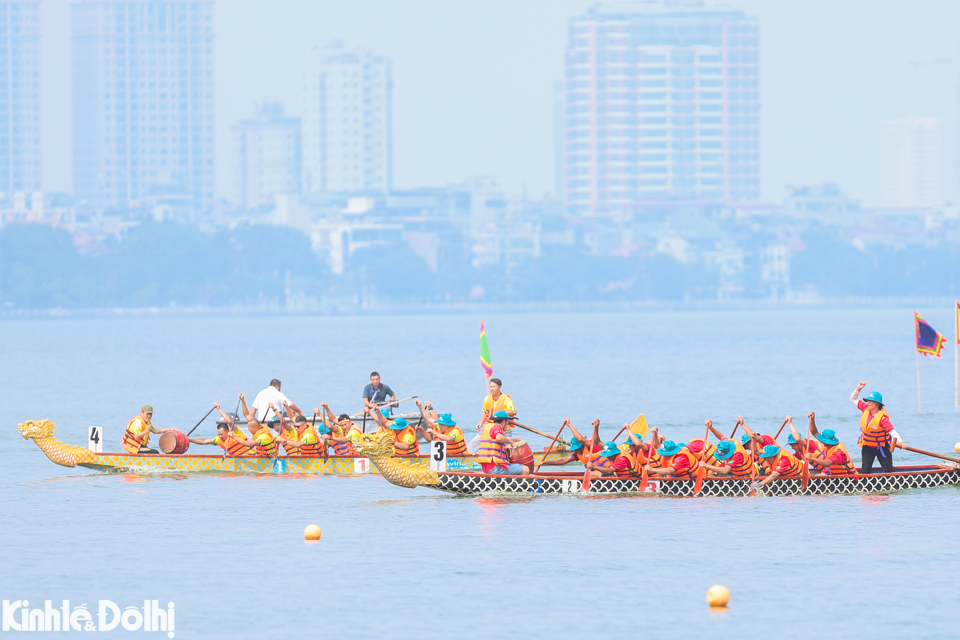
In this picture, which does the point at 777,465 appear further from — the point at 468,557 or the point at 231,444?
the point at 231,444

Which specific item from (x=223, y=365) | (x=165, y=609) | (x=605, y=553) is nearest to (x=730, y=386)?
(x=223, y=365)

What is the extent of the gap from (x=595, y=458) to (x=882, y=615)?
27.6 feet

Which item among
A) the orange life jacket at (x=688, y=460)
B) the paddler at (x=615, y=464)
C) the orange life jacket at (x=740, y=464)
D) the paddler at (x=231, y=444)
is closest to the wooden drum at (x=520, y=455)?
the paddler at (x=615, y=464)

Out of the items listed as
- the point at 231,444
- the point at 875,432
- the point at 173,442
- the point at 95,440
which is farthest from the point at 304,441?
the point at 875,432

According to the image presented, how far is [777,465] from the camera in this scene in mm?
28250

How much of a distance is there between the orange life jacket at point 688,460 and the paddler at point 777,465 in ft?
4.18

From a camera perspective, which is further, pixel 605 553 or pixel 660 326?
pixel 660 326

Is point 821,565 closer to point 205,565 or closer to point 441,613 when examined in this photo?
point 441,613

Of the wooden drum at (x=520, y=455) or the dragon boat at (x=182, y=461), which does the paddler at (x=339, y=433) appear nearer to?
the dragon boat at (x=182, y=461)

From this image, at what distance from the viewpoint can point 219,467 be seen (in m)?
33.2

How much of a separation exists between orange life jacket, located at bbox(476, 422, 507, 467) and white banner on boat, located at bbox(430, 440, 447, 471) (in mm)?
743

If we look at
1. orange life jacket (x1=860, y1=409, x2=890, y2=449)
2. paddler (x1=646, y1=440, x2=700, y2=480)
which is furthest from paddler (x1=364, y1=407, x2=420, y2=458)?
orange life jacket (x1=860, y1=409, x2=890, y2=449)

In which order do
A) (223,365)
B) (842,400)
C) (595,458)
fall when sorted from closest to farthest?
1. (595,458)
2. (842,400)
3. (223,365)

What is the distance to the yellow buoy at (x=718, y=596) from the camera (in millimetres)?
21016
